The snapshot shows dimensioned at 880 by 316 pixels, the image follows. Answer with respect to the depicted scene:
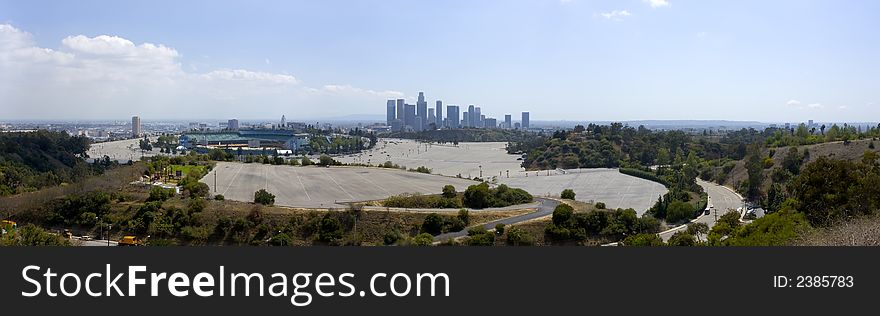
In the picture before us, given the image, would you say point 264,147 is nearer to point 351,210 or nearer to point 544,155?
point 544,155

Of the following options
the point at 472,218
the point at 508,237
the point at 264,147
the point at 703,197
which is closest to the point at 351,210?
the point at 472,218

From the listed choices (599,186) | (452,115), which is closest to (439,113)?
(452,115)

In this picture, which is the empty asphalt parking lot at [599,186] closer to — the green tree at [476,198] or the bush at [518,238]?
the green tree at [476,198]

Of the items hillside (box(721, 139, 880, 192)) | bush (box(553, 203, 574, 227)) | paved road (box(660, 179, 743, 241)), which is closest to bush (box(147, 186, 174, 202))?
bush (box(553, 203, 574, 227))

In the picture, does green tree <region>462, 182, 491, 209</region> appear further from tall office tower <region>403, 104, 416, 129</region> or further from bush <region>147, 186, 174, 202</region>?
tall office tower <region>403, 104, 416, 129</region>

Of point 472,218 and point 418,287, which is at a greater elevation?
point 418,287

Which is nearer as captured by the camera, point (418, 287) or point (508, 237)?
point (418, 287)
